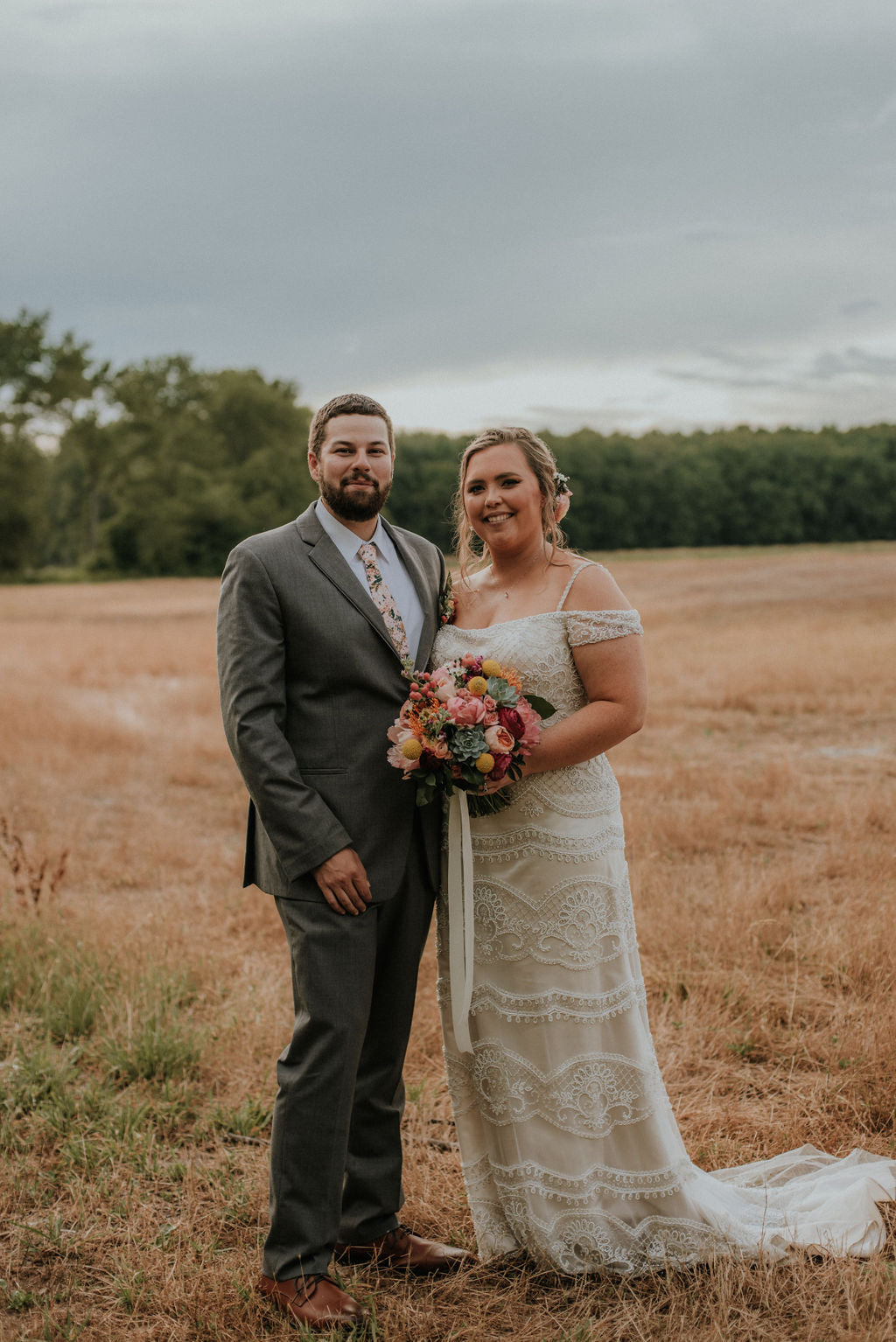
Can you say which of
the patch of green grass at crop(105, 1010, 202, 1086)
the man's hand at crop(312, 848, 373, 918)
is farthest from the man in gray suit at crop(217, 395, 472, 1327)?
the patch of green grass at crop(105, 1010, 202, 1086)

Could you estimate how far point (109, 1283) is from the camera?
358 cm

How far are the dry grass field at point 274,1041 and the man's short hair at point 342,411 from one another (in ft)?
9.04

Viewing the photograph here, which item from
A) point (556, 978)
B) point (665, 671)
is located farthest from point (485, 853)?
point (665, 671)

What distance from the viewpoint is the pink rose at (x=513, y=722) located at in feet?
10.7

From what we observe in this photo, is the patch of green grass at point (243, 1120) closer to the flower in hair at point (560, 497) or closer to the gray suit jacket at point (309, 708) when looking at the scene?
the gray suit jacket at point (309, 708)

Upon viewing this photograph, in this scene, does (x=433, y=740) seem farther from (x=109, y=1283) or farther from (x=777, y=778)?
(x=777, y=778)

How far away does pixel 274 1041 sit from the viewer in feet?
17.2

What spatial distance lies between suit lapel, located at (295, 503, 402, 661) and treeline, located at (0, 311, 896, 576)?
167 ft

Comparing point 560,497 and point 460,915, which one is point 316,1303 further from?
point 560,497

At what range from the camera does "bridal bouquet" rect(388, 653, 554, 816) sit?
125 inches

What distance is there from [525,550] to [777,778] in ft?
22.9

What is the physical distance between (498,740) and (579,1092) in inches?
50.1

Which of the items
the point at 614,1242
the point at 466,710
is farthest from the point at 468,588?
the point at 614,1242

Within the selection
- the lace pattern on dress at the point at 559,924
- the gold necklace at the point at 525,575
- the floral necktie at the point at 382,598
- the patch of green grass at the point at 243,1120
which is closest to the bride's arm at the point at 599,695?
the gold necklace at the point at 525,575
